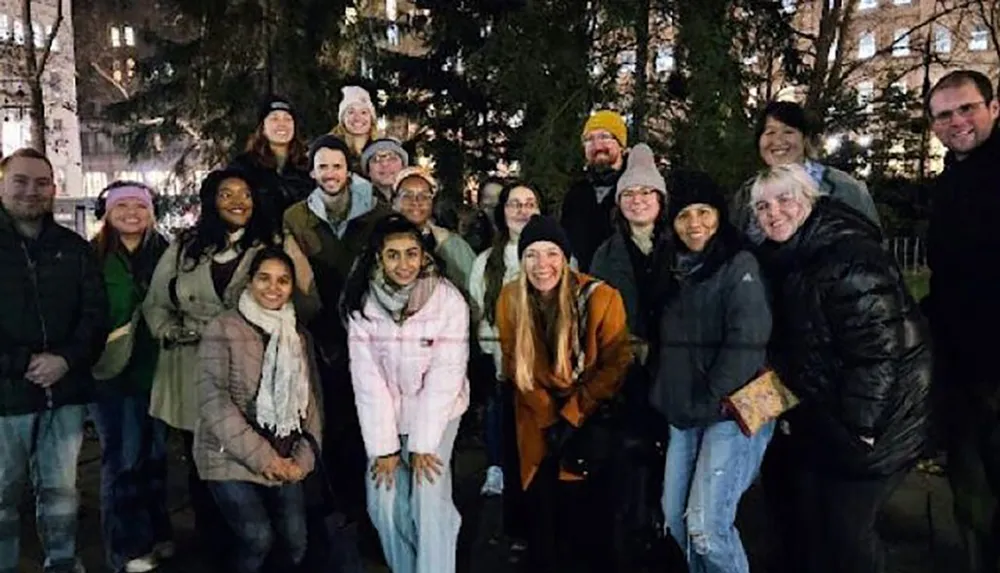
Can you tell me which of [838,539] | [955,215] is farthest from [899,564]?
[955,215]

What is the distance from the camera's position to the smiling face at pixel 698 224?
3.20 m

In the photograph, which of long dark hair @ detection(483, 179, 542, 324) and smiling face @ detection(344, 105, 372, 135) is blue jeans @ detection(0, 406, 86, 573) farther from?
smiling face @ detection(344, 105, 372, 135)

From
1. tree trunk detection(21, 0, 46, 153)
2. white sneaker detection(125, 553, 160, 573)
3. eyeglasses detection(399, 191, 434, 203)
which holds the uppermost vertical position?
tree trunk detection(21, 0, 46, 153)

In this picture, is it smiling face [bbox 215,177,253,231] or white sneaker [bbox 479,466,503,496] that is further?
white sneaker [bbox 479,466,503,496]

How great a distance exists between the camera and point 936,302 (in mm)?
3447

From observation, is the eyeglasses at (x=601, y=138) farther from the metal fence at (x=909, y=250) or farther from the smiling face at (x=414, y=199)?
the metal fence at (x=909, y=250)

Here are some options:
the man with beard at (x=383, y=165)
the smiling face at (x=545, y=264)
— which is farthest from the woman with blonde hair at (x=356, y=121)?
the smiling face at (x=545, y=264)

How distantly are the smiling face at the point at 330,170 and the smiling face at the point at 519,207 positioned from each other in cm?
82

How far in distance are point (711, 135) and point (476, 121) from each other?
4680mm

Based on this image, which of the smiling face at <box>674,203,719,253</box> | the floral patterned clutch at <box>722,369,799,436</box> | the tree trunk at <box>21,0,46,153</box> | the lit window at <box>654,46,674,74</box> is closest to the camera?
the floral patterned clutch at <box>722,369,799,436</box>

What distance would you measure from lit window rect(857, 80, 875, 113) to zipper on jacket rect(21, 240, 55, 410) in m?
10.6

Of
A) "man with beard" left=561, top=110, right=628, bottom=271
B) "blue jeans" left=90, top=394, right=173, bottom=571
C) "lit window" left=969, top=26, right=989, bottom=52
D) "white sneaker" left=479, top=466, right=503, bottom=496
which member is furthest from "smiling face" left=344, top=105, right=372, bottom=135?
"lit window" left=969, top=26, right=989, bottom=52

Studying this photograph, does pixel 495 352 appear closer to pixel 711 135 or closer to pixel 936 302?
pixel 936 302

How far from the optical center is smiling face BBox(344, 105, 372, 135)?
4875mm
